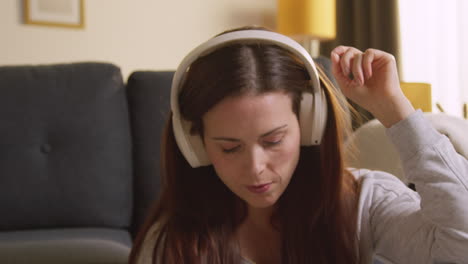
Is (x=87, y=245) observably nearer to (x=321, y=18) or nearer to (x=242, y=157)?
(x=242, y=157)

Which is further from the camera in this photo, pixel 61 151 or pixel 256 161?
pixel 61 151

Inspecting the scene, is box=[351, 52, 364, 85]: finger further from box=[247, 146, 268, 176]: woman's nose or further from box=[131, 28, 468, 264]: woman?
box=[247, 146, 268, 176]: woman's nose

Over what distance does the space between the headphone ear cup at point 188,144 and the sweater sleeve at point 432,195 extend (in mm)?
330

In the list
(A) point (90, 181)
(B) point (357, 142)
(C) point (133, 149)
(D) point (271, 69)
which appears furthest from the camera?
(C) point (133, 149)

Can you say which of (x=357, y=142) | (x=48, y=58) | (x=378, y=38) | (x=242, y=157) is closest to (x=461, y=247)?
(x=242, y=157)

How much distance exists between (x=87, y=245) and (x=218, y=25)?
1710 mm

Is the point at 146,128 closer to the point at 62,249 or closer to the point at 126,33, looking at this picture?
the point at 62,249

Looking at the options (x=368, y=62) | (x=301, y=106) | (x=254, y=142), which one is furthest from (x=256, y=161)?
(x=368, y=62)

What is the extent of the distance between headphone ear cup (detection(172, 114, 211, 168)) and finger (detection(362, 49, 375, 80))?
31 cm

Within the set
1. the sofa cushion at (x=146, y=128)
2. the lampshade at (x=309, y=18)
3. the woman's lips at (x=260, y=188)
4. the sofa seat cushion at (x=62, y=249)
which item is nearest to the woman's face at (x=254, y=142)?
the woman's lips at (x=260, y=188)

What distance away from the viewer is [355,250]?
966 millimetres

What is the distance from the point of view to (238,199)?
1.05m

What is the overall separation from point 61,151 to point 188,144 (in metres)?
1.11

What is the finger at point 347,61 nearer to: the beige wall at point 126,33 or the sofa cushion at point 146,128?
the sofa cushion at point 146,128
